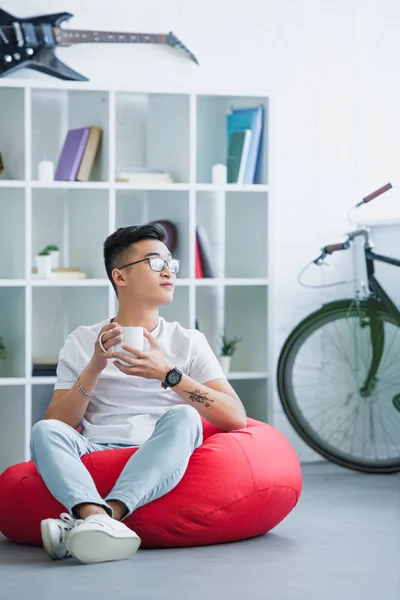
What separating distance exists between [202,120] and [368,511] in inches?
76.6

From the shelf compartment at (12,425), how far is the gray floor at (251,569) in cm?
115

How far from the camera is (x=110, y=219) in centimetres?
412

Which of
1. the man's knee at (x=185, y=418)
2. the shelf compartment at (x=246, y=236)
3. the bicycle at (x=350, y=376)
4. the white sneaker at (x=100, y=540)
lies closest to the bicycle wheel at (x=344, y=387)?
the bicycle at (x=350, y=376)

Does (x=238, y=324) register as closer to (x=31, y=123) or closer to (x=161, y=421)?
(x=31, y=123)

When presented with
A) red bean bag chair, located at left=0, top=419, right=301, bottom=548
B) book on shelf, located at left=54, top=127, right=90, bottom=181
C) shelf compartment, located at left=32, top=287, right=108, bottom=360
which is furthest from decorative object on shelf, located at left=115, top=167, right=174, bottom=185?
red bean bag chair, located at left=0, top=419, right=301, bottom=548

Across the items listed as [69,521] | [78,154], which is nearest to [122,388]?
[69,521]

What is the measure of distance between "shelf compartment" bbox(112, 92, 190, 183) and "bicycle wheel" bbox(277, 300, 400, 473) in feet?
2.97

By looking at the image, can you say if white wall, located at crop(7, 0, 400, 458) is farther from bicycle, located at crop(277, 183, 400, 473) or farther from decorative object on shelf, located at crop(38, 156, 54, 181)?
decorative object on shelf, located at crop(38, 156, 54, 181)

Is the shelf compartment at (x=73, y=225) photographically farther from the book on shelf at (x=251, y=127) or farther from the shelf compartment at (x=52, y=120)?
the book on shelf at (x=251, y=127)

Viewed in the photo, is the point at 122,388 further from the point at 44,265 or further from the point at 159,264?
the point at 44,265

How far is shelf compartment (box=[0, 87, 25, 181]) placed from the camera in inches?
159

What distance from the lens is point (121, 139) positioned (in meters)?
4.47

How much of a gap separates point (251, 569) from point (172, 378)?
0.57 metres

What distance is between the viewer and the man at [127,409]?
8.42 feet
